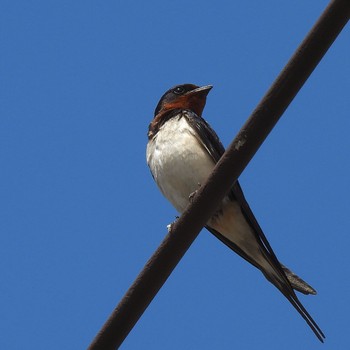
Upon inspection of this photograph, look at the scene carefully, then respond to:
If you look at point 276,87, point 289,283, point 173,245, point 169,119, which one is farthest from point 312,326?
point 169,119

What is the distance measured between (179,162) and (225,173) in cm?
203

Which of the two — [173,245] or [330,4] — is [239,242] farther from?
[330,4]

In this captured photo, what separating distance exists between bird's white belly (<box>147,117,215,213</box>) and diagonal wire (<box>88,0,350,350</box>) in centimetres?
190

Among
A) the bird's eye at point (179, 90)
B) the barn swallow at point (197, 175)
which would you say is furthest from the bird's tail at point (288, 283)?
the bird's eye at point (179, 90)

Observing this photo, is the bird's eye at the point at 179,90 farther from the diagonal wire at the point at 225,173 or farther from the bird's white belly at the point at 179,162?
A: the diagonal wire at the point at 225,173

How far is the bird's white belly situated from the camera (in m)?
5.29

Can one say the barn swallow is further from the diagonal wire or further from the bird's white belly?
the diagonal wire

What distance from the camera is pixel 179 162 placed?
17.5 ft

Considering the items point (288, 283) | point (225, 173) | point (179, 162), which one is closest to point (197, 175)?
point (179, 162)

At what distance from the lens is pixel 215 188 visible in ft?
11.0

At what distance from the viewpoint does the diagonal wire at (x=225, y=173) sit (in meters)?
3.12

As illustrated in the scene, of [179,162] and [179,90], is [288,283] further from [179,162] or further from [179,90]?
[179,90]

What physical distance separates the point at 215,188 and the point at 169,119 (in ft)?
8.09

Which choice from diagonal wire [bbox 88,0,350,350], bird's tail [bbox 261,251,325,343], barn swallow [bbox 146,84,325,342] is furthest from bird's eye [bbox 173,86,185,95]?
diagonal wire [bbox 88,0,350,350]
